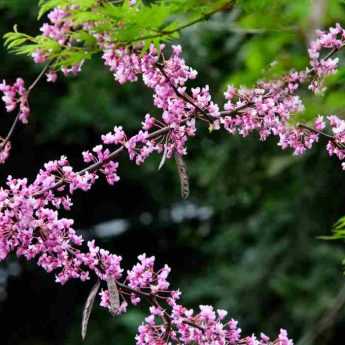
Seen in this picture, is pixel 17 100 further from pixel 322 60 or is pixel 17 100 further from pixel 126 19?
pixel 322 60

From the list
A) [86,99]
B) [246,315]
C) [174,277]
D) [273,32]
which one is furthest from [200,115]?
[174,277]

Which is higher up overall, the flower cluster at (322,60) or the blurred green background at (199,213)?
the blurred green background at (199,213)

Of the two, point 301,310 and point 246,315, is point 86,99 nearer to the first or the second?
point 246,315

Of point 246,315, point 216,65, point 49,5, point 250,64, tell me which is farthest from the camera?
point 216,65

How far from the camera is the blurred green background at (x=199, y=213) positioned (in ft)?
30.5

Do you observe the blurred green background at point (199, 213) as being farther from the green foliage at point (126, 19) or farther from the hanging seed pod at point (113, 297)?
the green foliage at point (126, 19)

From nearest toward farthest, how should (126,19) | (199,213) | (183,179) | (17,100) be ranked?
(126,19) → (17,100) → (183,179) → (199,213)

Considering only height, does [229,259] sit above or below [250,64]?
above

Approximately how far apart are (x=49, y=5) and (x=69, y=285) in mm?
12467

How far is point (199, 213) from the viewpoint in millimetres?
15594

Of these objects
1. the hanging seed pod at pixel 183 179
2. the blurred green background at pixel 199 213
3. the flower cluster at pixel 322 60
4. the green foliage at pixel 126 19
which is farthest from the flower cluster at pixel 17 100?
the blurred green background at pixel 199 213

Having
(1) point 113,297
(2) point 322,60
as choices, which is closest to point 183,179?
(1) point 113,297

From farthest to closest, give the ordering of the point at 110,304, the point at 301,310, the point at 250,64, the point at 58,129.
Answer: the point at 58,129 → the point at 301,310 → the point at 110,304 → the point at 250,64

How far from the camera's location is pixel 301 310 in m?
8.77
